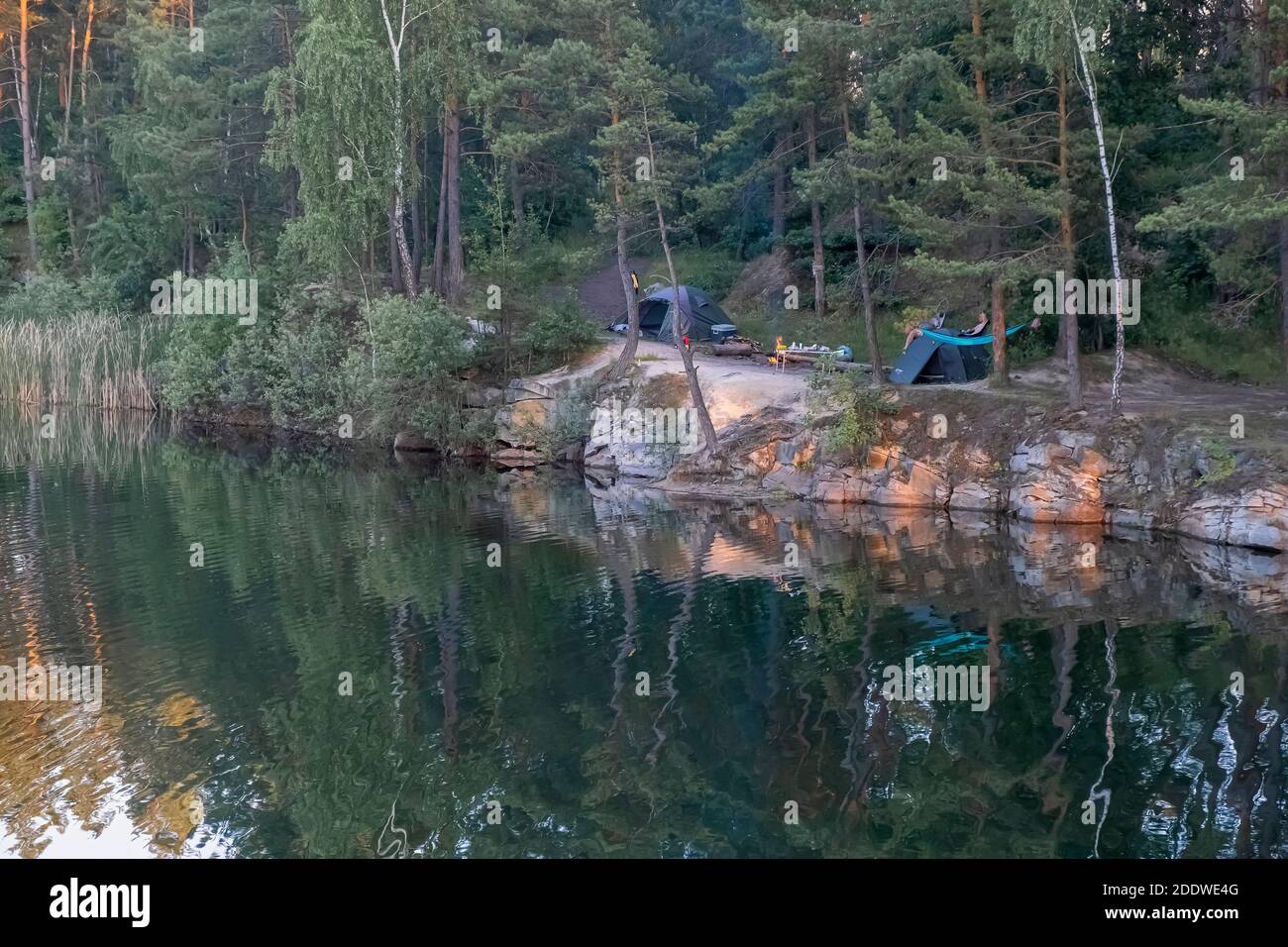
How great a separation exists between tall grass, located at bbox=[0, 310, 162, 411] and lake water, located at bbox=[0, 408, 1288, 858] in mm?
17764

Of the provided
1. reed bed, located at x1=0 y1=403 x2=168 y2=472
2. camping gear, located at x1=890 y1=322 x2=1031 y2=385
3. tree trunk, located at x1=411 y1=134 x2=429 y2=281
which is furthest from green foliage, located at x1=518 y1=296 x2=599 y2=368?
reed bed, located at x1=0 y1=403 x2=168 y2=472

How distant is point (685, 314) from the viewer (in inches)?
1356

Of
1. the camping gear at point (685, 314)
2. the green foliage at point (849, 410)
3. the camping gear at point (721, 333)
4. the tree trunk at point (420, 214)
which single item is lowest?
the green foliage at point (849, 410)

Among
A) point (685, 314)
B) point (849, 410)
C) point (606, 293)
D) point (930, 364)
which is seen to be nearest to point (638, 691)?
point (849, 410)

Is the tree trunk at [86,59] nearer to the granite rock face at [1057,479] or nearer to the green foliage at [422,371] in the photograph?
the green foliage at [422,371]

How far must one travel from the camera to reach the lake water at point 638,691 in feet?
32.8

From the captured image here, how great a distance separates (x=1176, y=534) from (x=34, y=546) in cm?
1978

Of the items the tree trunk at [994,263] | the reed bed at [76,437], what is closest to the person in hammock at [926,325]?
the tree trunk at [994,263]

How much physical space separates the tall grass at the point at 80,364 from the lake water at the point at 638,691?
17.8 meters

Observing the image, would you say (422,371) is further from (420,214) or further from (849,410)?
(420,214)

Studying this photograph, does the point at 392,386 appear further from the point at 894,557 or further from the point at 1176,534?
the point at 1176,534

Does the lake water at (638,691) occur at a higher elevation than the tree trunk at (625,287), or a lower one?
lower

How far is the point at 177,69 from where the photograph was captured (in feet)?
133
